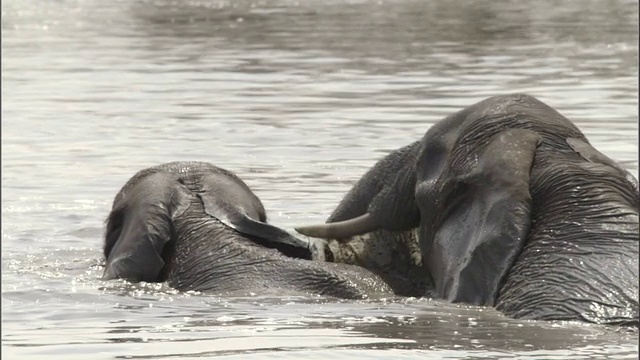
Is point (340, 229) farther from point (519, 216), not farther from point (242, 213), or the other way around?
point (519, 216)

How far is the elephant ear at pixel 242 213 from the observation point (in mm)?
10141

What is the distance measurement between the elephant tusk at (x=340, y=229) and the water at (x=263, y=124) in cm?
83

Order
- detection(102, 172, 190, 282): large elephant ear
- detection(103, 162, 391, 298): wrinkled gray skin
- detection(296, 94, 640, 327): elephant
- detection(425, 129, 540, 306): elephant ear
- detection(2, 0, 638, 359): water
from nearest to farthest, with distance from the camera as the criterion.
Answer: detection(2, 0, 638, 359): water, detection(296, 94, 640, 327): elephant, detection(425, 129, 540, 306): elephant ear, detection(103, 162, 391, 298): wrinkled gray skin, detection(102, 172, 190, 282): large elephant ear

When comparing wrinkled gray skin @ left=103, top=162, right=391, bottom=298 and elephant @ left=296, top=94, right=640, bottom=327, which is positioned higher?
elephant @ left=296, top=94, right=640, bottom=327

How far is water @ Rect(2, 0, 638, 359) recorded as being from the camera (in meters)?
8.37

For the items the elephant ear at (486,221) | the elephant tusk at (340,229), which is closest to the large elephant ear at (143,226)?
the elephant tusk at (340,229)

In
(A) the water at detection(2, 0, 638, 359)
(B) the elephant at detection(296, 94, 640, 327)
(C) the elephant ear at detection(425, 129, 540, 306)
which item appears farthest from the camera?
(C) the elephant ear at detection(425, 129, 540, 306)

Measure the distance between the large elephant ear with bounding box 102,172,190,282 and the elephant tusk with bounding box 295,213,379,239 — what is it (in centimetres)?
82

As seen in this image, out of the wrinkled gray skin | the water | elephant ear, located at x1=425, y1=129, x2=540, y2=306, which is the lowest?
the water

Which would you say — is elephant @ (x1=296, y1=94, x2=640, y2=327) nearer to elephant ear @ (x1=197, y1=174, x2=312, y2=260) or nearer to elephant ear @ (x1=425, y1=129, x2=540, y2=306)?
elephant ear @ (x1=425, y1=129, x2=540, y2=306)

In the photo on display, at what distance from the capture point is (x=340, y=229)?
10.2 m

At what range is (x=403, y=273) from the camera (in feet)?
33.5

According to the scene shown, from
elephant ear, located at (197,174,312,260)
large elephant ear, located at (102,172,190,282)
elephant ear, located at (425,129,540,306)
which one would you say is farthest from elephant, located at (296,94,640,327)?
large elephant ear, located at (102,172,190,282)

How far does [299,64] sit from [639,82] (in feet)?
22.6
